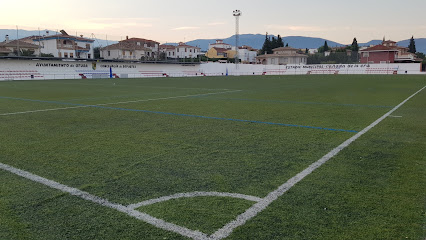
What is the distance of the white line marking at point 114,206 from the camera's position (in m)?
2.57

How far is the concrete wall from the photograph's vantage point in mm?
37981

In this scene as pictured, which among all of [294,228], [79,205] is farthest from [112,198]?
[294,228]

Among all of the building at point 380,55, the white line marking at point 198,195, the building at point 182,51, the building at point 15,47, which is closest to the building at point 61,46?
the building at point 15,47

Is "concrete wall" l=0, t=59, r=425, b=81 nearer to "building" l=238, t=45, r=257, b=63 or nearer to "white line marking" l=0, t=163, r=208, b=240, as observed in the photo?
"white line marking" l=0, t=163, r=208, b=240

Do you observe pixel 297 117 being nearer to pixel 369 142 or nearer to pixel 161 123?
pixel 369 142

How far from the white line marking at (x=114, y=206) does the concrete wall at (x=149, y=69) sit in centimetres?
3872

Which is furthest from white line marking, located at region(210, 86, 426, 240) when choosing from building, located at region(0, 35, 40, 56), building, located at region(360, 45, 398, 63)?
building, located at region(360, 45, 398, 63)

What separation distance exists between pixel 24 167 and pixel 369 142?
5363 mm

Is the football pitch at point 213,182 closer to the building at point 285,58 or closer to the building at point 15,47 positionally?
the building at point 15,47

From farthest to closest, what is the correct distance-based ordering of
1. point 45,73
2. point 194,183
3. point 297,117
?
point 45,73
point 297,117
point 194,183

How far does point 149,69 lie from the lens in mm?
52312

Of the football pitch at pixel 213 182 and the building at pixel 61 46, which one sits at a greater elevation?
the building at pixel 61 46

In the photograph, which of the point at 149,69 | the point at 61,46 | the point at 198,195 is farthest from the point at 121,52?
the point at 198,195

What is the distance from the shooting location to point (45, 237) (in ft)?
8.16
